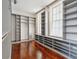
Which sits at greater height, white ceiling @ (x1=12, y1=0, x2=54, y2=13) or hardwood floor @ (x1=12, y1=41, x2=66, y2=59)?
white ceiling @ (x1=12, y1=0, x2=54, y2=13)

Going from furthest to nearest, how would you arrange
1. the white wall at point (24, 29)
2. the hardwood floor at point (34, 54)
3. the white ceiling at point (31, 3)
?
the white wall at point (24, 29), the white ceiling at point (31, 3), the hardwood floor at point (34, 54)

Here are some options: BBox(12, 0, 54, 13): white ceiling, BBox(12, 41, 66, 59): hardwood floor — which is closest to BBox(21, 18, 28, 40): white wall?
BBox(12, 0, 54, 13): white ceiling

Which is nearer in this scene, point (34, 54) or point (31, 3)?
point (34, 54)

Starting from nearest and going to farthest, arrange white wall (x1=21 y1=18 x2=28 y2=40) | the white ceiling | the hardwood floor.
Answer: the hardwood floor → the white ceiling → white wall (x1=21 y1=18 x2=28 y2=40)

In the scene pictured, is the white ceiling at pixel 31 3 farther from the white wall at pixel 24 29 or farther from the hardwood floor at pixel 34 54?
the hardwood floor at pixel 34 54

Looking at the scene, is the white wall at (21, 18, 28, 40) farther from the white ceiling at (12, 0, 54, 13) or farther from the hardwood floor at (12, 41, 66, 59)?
the hardwood floor at (12, 41, 66, 59)

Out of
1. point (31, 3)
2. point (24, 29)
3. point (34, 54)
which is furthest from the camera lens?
point (24, 29)

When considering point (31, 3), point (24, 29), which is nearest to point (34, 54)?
point (31, 3)

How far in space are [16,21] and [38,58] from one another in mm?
6034

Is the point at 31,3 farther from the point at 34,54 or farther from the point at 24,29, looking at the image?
the point at 24,29

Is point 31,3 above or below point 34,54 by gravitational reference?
above

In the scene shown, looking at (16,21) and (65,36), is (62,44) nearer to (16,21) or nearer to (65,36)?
(65,36)

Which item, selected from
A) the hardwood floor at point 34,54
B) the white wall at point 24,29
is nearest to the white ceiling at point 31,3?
the white wall at point 24,29

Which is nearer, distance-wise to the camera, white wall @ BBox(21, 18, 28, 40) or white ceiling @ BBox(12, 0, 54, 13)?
white ceiling @ BBox(12, 0, 54, 13)
